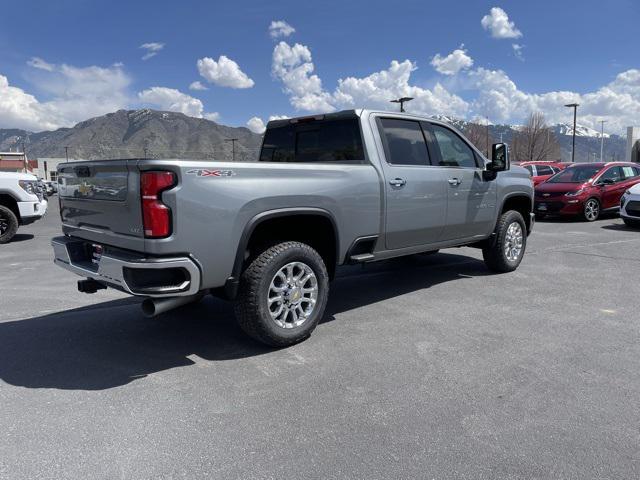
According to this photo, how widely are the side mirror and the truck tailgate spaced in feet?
14.1

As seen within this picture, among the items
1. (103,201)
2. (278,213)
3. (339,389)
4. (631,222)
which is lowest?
(339,389)

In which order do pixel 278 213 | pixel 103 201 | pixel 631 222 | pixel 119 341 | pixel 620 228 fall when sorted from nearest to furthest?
pixel 103 201 < pixel 278 213 < pixel 119 341 < pixel 620 228 < pixel 631 222

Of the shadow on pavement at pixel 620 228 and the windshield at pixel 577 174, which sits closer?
the shadow on pavement at pixel 620 228

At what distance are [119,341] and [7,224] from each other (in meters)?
7.63

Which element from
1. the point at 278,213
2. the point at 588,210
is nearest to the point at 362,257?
the point at 278,213

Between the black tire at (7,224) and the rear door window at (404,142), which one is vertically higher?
the rear door window at (404,142)

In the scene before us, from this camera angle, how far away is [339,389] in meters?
3.37

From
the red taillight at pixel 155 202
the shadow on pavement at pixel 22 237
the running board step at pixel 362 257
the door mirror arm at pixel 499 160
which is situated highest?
the door mirror arm at pixel 499 160

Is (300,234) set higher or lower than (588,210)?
higher

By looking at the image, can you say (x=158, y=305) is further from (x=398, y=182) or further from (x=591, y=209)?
(x=591, y=209)

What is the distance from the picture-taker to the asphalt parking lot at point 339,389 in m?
2.58

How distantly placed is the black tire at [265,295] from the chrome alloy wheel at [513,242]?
143 inches

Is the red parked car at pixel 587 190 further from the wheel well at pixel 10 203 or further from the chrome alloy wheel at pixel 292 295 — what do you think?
the wheel well at pixel 10 203

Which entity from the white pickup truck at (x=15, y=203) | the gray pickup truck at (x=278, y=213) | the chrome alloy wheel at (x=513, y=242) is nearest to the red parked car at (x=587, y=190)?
the chrome alloy wheel at (x=513, y=242)
